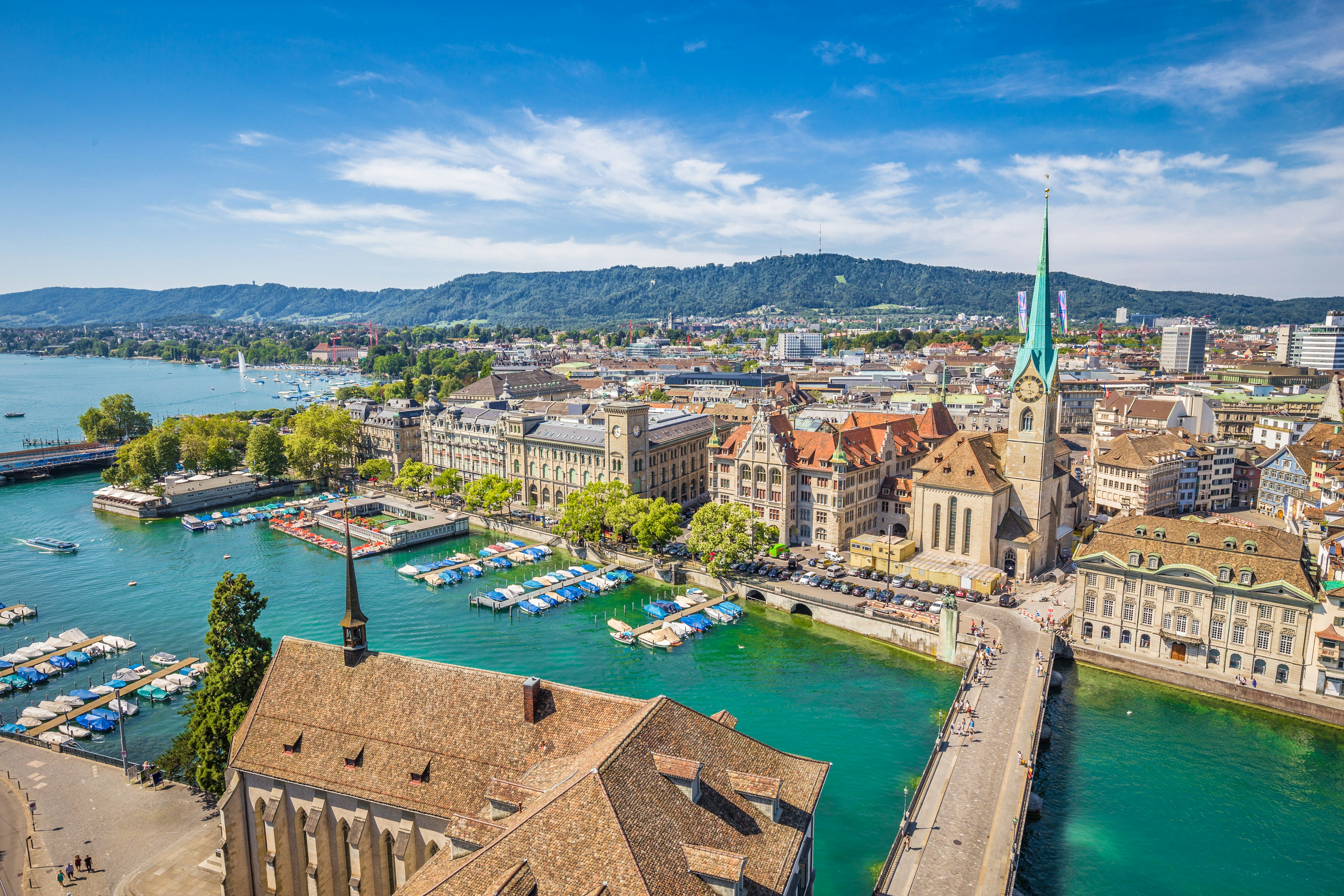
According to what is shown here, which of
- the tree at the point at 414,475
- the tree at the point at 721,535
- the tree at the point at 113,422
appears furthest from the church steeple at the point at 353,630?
the tree at the point at 113,422

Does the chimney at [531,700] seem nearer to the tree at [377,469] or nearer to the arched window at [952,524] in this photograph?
the arched window at [952,524]

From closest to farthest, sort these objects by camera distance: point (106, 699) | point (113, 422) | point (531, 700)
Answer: point (531, 700) → point (106, 699) → point (113, 422)

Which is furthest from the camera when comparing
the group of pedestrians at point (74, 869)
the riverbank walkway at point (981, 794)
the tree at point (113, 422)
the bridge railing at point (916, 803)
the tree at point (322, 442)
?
the tree at point (113, 422)

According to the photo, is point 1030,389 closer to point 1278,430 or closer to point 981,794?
point 981,794

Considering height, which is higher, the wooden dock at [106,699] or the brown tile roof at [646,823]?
the brown tile roof at [646,823]

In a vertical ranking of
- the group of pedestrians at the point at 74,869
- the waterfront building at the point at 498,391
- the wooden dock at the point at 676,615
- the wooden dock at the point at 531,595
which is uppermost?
the waterfront building at the point at 498,391

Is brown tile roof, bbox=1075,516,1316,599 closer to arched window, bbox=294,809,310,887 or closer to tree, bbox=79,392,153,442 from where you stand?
arched window, bbox=294,809,310,887

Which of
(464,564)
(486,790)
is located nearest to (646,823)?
(486,790)
